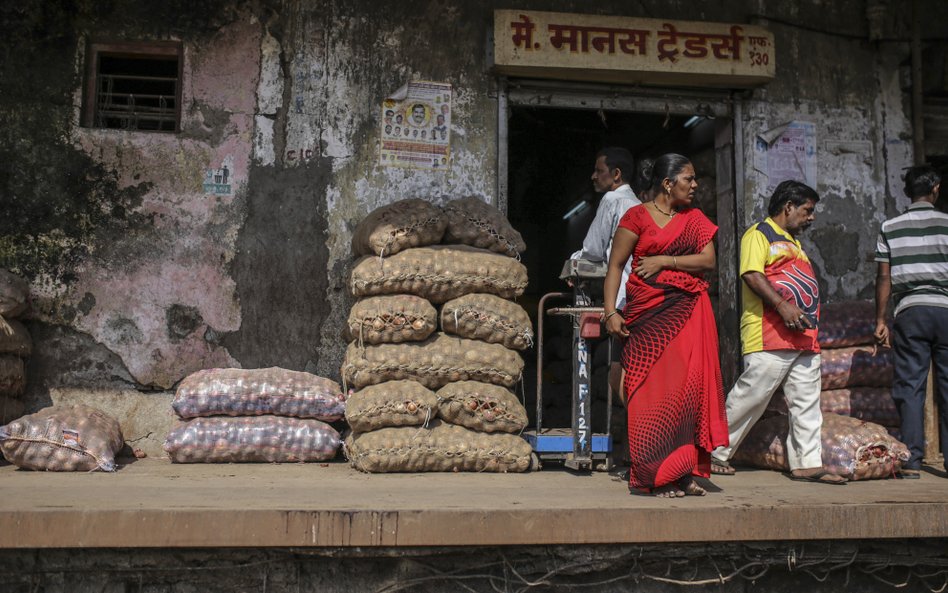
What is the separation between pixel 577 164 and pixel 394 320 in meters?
5.86

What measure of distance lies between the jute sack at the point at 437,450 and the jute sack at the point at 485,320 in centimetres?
51

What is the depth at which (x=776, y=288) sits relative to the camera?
445 centimetres

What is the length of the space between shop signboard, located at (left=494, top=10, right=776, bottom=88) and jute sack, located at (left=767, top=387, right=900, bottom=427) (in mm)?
2241

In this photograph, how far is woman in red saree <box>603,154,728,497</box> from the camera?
3865 millimetres

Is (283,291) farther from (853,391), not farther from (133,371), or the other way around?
(853,391)

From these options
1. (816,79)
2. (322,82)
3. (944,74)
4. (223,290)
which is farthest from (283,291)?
(944,74)

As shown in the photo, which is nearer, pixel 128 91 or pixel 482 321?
pixel 482 321

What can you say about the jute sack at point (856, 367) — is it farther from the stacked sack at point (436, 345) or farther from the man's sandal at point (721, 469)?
the stacked sack at point (436, 345)

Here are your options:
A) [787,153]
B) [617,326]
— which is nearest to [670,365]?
[617,326]

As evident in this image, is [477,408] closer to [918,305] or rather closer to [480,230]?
[480,230]

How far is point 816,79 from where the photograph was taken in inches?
249

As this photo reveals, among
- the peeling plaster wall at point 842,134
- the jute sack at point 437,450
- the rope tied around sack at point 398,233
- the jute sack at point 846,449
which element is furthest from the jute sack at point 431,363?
the peeling plaster wall at point 842,134

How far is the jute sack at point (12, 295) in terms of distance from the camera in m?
4.94

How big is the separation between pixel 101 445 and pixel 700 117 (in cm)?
455
